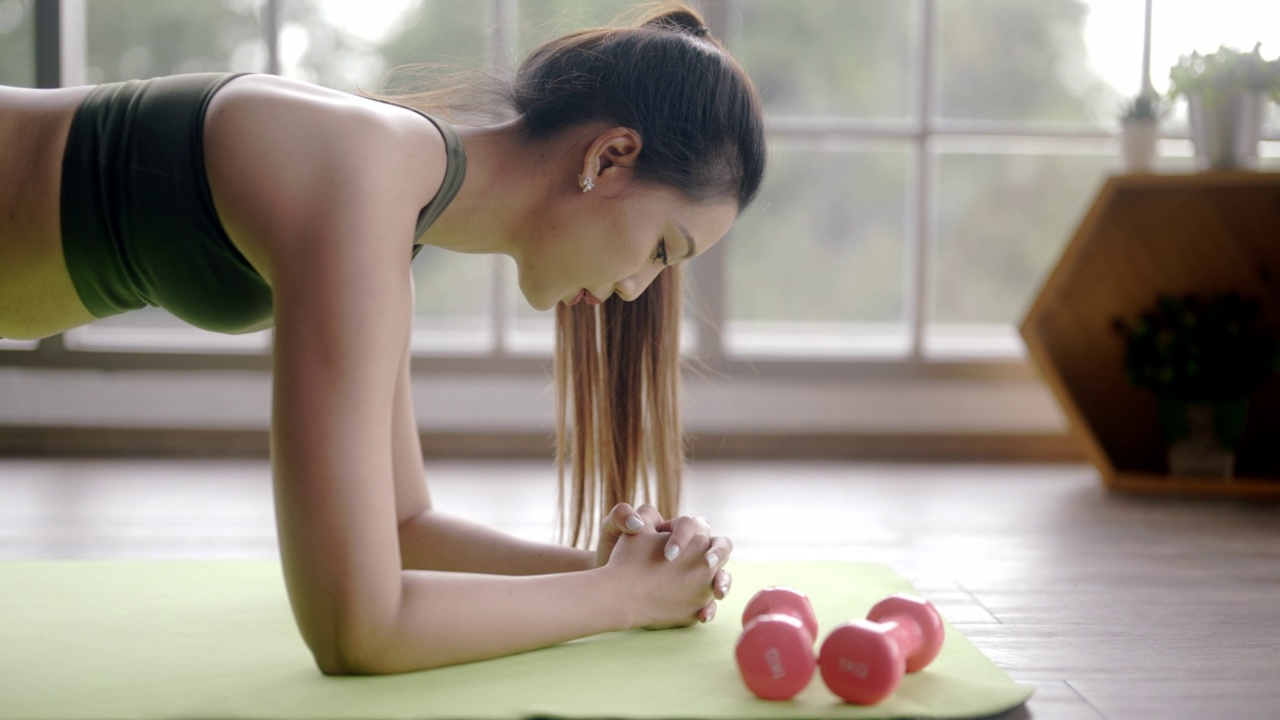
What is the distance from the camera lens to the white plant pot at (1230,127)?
112 inches

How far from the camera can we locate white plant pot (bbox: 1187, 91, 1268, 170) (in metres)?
2.84

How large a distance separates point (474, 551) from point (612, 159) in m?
0.59

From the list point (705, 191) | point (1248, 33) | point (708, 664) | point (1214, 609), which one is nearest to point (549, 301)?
point (705, 191)

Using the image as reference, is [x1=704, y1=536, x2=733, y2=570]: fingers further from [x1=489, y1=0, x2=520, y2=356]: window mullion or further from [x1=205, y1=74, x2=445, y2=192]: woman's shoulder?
[x1=489, y1=0, x2=520, y2=356]: window mullion

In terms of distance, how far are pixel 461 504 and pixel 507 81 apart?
140 cm

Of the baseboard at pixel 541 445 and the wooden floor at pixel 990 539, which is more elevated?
the wooden floor at pixel 990 539

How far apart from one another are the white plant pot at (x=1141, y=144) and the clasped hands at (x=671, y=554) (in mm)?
2099

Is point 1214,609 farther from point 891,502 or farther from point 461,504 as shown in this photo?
point 461,504

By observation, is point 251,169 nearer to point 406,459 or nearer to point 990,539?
point 406,459

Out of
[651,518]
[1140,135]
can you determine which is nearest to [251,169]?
[651,518]

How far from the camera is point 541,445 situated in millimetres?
3418

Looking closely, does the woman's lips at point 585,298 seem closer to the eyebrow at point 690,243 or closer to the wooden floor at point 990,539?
the eyebrow at point 690,243

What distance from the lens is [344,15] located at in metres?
3.58

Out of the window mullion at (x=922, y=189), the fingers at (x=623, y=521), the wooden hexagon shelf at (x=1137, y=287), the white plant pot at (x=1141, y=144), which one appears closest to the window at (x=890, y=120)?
the window mullion at (x=922, y=189)
